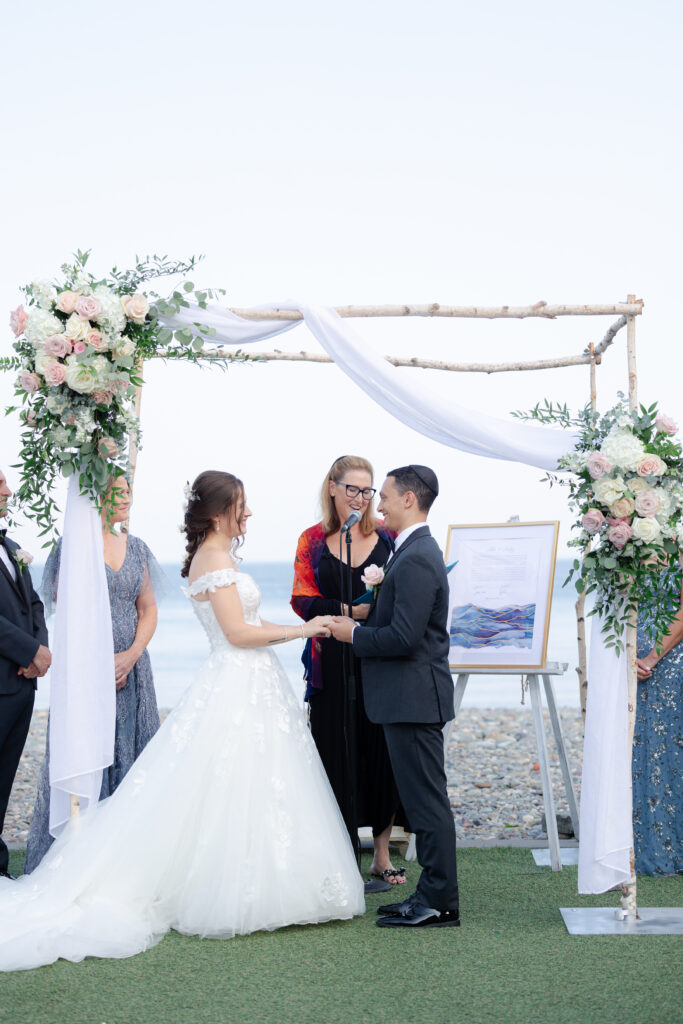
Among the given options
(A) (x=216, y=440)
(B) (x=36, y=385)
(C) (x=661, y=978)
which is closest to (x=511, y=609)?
(C) (x=661, y=978)

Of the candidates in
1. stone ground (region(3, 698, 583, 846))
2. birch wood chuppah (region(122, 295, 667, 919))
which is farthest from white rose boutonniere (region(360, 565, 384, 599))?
stone ground (region(3, 698, 583, 846))

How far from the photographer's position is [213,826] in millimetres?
3885

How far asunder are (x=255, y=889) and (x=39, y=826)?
1.40 m

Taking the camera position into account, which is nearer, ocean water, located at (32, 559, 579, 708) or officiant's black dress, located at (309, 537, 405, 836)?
officiant's black dress, located at (309, 537, 405, 836)

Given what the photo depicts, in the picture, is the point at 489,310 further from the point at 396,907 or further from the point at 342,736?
the point at 396,907

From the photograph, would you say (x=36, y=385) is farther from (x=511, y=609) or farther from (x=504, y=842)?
(x=504, y=842)

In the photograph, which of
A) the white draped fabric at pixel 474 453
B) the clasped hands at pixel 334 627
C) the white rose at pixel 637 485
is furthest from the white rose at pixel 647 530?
the clasped hands at pixel 334 627

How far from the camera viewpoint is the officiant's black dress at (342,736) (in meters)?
4.82

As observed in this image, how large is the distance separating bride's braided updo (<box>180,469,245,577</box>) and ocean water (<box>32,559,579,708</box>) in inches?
327

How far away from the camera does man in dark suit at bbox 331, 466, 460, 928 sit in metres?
3.94

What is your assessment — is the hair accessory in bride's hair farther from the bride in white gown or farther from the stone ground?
the stone ground

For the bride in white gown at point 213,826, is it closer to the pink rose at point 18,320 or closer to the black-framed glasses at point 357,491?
the black-framed glasses at point 357,491

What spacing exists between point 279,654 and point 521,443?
69.7 feet

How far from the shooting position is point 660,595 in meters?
4.24
